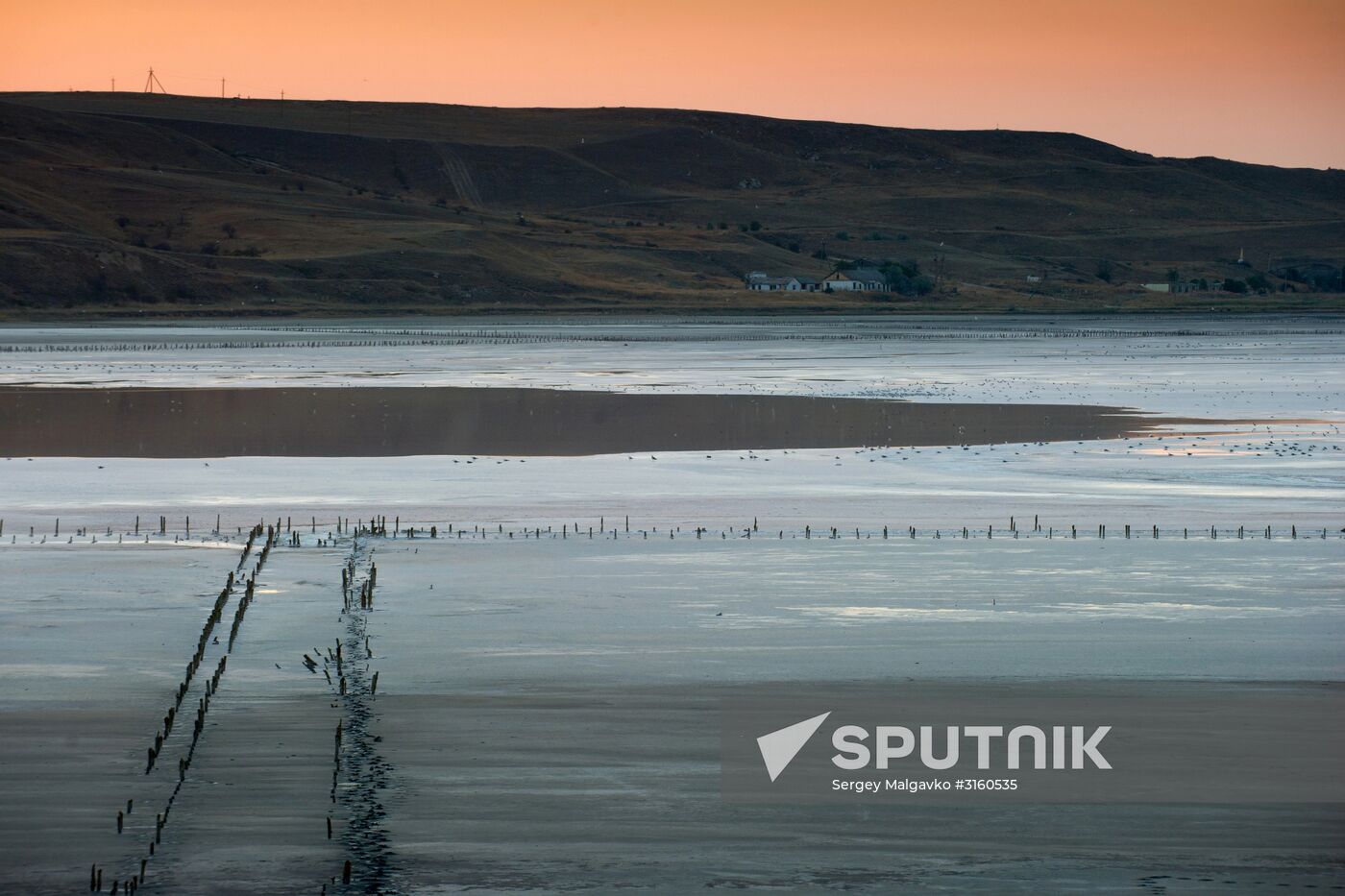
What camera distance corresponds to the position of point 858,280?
169875 mm

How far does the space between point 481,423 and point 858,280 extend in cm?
13484

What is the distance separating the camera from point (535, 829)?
973 centimetres

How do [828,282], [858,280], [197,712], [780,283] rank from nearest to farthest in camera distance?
[197,712]
[780,283]
[828,282]
[858,280]

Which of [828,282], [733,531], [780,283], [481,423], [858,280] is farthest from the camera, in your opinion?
[858,280]

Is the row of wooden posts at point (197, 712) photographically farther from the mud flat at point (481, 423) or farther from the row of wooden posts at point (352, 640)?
the mud flat at point (481, 423)

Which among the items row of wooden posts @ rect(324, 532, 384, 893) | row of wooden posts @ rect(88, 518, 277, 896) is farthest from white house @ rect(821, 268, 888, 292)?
row of wooden posts @ rect(88, 518, 277, 896)

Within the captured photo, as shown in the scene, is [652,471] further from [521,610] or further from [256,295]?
[256,295]

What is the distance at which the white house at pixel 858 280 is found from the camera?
6590 inches

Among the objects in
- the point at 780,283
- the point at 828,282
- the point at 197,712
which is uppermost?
the point at 828,282

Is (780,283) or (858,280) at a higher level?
(858,280)

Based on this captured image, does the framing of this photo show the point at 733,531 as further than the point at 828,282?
No

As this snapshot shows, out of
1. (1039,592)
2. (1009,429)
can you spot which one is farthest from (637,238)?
(1039,592)

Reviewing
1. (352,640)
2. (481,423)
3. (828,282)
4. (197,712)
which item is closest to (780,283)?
(828,282)

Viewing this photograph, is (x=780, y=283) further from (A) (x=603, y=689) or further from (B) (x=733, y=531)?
(A) (x=603, y=689)
